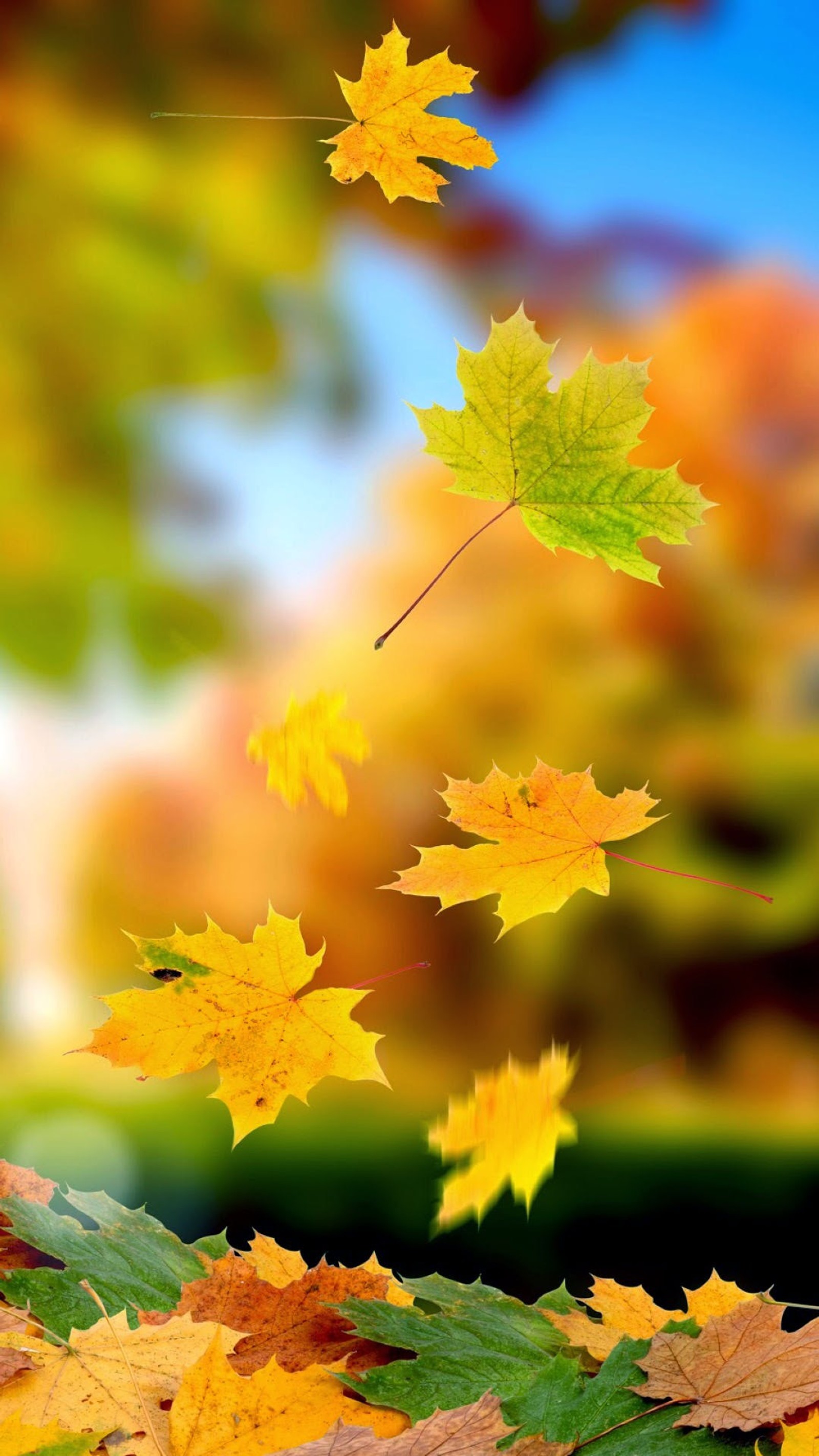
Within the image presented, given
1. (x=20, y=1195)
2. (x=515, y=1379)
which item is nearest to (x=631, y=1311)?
(x=515, y=1379)

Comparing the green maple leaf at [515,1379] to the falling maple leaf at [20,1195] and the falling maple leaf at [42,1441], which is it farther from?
the falling maple leaf at [20,1195]

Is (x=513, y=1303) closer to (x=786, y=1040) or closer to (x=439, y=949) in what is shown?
(x=439, y=949)

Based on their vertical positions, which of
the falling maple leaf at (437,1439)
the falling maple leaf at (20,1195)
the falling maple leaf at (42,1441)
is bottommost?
the falling maple leaf at (437,1439)

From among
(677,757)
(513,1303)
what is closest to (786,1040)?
(677,757)

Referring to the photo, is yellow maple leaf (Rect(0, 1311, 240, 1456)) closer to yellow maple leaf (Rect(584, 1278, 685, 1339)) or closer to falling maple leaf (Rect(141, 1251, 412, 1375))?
falling maple leaf (Rect(141, 1251, 412, 1375))

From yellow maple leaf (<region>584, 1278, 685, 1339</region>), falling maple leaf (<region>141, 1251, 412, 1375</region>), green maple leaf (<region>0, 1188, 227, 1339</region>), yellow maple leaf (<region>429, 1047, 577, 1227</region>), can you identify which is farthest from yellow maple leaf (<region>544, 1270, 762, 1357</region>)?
yellow maple leaf (<region>429, 1047, 577, 1227</region>)

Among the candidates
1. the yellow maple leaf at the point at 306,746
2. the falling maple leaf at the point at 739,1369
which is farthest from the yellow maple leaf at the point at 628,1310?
the yellow maple leaf at the point at 306,746
